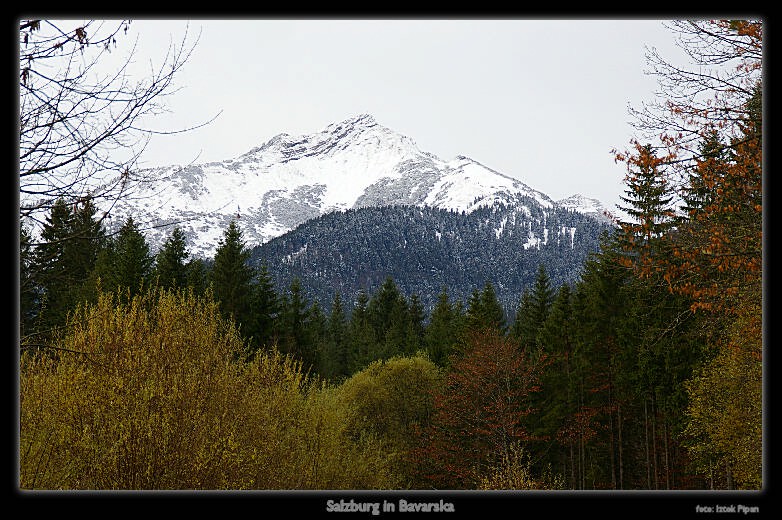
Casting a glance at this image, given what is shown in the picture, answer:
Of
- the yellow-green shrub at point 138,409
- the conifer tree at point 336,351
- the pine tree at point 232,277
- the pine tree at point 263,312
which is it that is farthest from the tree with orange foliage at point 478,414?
the yellow-green shrub at point 138,409

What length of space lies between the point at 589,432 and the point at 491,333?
7010 mm

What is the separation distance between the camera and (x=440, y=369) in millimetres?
36406

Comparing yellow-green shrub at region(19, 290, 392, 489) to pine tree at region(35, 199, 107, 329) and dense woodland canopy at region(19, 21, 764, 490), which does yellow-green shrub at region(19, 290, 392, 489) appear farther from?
pine tree at region(35, 199, 107, 329)

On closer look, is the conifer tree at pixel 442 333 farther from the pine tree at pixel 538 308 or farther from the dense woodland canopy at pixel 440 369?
the pine tree at pixel 538 308

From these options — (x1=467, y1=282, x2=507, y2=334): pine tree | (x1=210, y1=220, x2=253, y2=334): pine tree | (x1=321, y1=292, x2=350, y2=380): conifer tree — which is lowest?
(x1=321, y1=292, x2=350, y2=380): conifer tree

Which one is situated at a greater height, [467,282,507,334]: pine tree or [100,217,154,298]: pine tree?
[100,217,154,298]: pine tree

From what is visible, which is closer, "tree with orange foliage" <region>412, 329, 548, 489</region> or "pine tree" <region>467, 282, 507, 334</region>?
"tree with orange foliage" <region>412, 329, 548, 489</region>

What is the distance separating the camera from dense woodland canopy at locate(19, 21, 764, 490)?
672 cm

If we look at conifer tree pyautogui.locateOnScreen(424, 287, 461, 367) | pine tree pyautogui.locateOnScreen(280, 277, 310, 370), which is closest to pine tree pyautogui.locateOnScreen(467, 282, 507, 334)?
conifer tree pyautogui.locateOnScreen(424, 287, 461, 367)

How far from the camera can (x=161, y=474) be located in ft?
28.5

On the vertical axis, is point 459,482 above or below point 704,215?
below

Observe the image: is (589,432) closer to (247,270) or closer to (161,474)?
(247,270)
